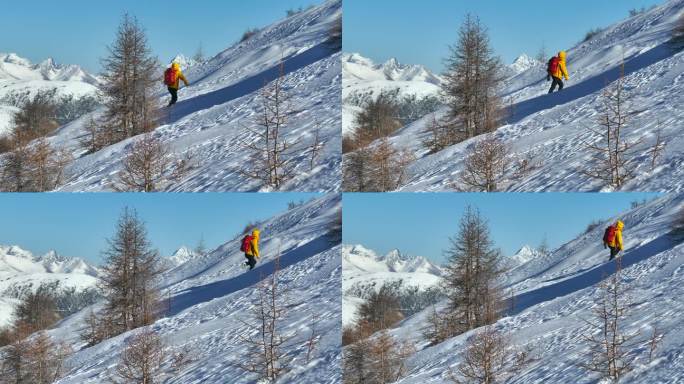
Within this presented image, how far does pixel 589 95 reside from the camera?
27.6 metres

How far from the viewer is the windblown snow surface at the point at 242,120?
22422 millimetres

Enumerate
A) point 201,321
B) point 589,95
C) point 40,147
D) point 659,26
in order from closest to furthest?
point 201,321
point 40,147
point 589,95
point 659,26

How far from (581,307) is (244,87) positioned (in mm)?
11396

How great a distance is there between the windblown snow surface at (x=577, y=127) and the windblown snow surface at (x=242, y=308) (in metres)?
2.40

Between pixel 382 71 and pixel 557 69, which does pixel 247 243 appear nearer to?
pixel 382 71

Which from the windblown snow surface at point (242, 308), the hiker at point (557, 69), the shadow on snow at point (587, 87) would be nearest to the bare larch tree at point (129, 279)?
the windblown snow surface at point (242, 308)

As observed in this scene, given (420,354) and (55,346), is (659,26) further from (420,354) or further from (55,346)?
(55,346)

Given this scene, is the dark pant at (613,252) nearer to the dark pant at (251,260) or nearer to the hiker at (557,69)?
the hiker at (557,69)

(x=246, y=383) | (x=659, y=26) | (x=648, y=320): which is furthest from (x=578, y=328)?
(x=659, y=26)

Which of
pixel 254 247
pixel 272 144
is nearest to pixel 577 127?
pixel 272 144

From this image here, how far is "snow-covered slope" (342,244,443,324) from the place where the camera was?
22719mm

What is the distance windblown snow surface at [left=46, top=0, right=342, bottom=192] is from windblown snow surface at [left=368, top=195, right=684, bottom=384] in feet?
13.2

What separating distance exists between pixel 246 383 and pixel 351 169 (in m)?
4.66

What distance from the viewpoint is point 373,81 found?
87.6 feet
